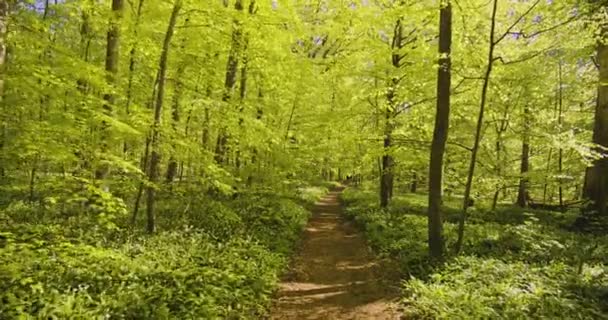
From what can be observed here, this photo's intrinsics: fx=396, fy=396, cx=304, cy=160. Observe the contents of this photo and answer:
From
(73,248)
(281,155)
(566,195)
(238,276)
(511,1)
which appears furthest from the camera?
(566,195)

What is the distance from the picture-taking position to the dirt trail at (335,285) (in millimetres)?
7281

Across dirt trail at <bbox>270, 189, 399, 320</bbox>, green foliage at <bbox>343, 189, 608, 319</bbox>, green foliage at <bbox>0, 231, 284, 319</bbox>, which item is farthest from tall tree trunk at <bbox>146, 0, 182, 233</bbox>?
green foliage at <bbox>343, 189, 608, 319</bbox>

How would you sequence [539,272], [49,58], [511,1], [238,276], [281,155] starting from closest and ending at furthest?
[238,276] → [539,272] → [511,1] → [49,58] → [281,155]

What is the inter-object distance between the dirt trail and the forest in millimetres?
61

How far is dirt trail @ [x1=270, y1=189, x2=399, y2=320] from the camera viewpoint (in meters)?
7.28

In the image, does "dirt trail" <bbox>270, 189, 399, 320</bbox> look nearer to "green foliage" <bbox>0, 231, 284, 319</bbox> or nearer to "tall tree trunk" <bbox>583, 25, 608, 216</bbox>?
"green foliage" <bbox>0, 231, 284, 319</bbox>

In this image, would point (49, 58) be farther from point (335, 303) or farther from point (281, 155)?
point (335, 303)

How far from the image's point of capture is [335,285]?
884 cm

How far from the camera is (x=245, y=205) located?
14750mm

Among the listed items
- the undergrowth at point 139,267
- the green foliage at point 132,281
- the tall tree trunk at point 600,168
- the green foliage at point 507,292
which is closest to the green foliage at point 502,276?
the green foliage at point 507,292

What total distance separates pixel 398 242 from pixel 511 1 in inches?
321

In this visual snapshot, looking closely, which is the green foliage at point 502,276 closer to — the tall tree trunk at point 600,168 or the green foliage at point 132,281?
the tall tree trunk at point 600,168

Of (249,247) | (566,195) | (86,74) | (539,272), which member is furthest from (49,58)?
(566,195)

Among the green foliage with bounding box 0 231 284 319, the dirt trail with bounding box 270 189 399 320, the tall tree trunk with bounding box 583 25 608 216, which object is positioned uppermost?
the tall tree trunk with bounding box 583 25 608 216
